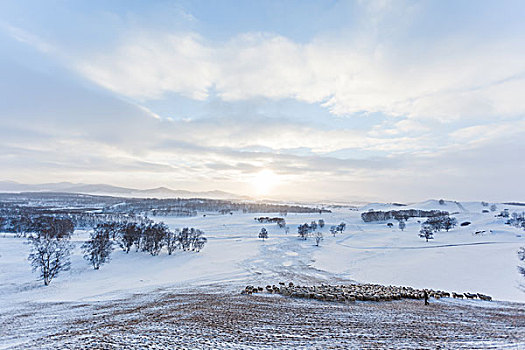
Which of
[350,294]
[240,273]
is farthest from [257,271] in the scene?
[350,294]

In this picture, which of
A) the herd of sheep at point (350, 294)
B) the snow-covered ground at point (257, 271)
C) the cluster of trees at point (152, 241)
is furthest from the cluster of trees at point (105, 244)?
the herd of sheep at point (350, 294)

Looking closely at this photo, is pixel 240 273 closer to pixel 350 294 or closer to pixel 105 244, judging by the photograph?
pixel 350 294

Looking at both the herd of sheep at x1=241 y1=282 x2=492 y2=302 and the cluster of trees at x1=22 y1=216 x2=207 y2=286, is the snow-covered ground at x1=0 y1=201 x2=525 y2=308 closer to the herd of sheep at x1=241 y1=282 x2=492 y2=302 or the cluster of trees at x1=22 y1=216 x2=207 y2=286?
the cluster of trees at x1=22 y1=216 x2=207 y2=286

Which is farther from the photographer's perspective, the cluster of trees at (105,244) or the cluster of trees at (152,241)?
the cluster of trees at (152,241)

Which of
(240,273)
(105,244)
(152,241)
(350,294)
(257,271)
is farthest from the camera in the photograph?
(152,241)

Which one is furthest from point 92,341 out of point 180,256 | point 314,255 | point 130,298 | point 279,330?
point 314,255

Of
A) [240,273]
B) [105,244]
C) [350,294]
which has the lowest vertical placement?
[240,273]

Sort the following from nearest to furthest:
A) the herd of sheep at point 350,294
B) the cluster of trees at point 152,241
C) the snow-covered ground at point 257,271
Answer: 1. the herd of sheep at point 350,294
2. the snow-covered ground at point 257,271
3. the cluster of trees at point 152,241

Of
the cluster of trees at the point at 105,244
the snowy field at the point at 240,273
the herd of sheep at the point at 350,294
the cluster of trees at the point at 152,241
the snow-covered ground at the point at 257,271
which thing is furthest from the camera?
the cluster of trees at the point at 152,241

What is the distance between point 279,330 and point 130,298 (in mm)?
17257

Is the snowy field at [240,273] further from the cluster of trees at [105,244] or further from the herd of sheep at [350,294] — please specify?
the herd of sheep at [350,294]

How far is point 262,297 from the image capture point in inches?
890

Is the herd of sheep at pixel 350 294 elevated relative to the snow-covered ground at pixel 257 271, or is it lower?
elevated

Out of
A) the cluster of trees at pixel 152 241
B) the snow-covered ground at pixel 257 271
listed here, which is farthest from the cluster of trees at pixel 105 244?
the snow-covered ground at pixel 257 271
